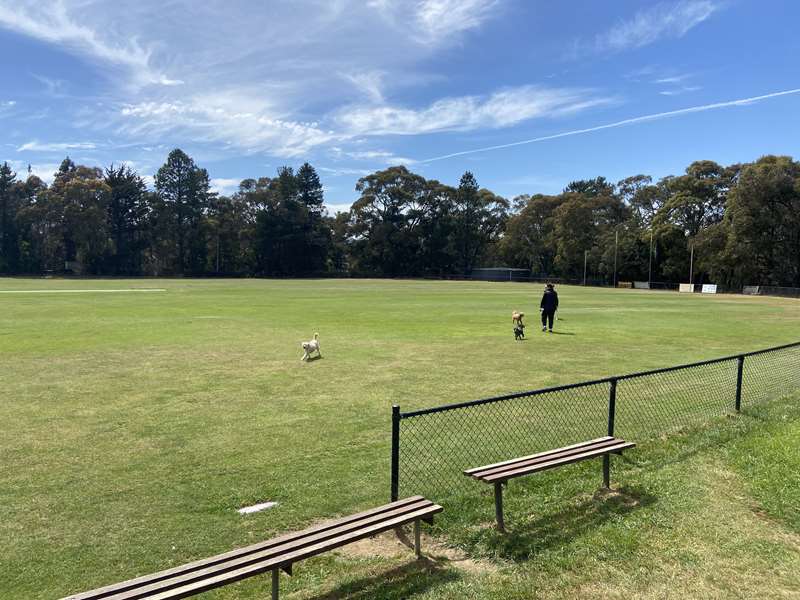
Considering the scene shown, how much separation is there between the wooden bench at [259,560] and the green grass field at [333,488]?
15.7 inches

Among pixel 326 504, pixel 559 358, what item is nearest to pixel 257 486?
pixel 326 504

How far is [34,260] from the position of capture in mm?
96500

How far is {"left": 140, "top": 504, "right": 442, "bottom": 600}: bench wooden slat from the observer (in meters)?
3.31

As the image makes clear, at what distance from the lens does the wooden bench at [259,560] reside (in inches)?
130

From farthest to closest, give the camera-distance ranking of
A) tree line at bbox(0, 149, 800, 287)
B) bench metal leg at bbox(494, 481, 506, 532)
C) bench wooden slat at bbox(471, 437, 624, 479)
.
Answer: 1. tree line at bbox(0, 149, 800, 287)
2. bench wooden slat at bbox(471, 437, 624, 479)
3. bench metal leg at bbox(494, 481, 506, 532)

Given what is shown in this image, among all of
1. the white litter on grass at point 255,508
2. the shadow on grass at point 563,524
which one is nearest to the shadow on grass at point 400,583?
the shadow on grass at point 563,524

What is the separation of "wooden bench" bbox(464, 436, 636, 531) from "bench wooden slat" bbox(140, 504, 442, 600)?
0.82m

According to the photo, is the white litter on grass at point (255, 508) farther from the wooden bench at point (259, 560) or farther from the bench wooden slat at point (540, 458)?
the bench wooden slat at point (540, 458)

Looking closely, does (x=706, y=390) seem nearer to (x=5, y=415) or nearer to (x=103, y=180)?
(x=5, y=415)

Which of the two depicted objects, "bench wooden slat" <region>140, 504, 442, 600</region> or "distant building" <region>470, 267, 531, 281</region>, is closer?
"bench wooden slat" <region>140, 504, 442, 600</region>

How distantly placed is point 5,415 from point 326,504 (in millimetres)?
6388

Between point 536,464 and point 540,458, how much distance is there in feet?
0.71

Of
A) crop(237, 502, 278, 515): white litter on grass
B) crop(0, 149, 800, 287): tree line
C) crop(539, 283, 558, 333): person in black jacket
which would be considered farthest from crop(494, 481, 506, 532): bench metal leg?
crop(0, 149, 800, 287): tree line

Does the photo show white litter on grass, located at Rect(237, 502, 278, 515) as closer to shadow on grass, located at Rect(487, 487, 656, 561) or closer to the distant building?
shadow on grass, located at Rect(487, 487, 656, 561)
